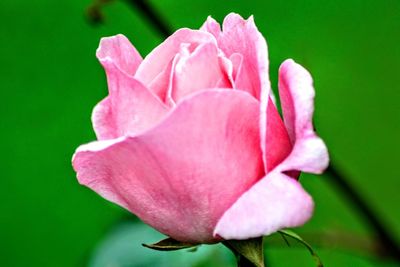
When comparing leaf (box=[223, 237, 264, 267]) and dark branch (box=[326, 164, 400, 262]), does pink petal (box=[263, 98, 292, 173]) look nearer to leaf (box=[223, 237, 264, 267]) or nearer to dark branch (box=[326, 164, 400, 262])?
leaf (box=[223, 237, 264, 267])

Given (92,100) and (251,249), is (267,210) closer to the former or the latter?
(251,249)

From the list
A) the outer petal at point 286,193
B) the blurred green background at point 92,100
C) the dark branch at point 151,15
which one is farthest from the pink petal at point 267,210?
the blurred green background at point 92,100

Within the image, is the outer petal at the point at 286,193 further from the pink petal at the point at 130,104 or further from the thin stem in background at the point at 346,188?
the thin stem in background at the point at 346,188

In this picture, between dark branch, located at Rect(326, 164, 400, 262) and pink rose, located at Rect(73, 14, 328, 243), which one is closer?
pink rose, located at Rect(73, 14, 328, 243)

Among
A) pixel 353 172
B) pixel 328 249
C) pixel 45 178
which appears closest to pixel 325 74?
pixel 353 172

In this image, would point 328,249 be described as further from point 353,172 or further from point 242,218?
point 353,172

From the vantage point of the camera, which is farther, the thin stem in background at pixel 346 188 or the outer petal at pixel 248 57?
the thin stem in background at pixel 346 188

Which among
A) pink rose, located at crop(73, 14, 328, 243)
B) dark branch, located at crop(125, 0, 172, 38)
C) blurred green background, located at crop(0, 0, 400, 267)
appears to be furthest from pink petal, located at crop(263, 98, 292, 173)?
blurred green background, located at crop(0, 0, 400, 267)
